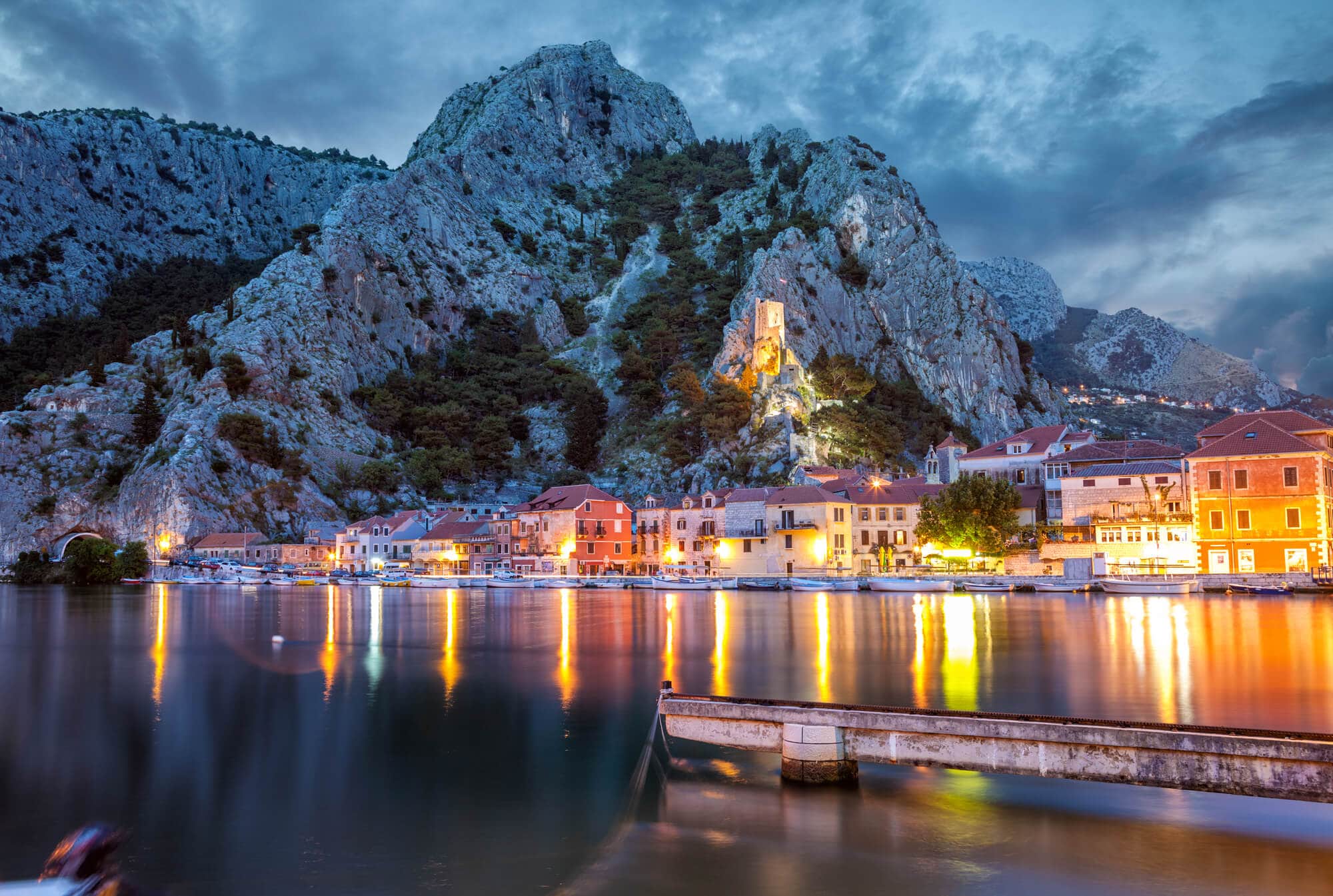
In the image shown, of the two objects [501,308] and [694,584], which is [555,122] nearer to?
[501,308]

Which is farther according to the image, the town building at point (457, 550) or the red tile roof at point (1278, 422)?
the town building at point (457, 550)

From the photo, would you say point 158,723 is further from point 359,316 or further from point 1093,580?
point 359,316

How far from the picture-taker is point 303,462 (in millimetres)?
92125

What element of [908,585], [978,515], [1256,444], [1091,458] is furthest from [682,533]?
[1256,444]

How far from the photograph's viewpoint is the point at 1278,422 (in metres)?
53.9

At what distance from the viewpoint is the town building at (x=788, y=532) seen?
2650 inches

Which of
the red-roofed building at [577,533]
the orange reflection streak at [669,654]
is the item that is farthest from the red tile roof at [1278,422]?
the red-roofed building at [577,533]

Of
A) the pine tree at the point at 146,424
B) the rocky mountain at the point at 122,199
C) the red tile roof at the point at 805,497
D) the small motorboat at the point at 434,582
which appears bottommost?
the small motorboat at the point at 434,582

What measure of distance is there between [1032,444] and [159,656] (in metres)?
61.0

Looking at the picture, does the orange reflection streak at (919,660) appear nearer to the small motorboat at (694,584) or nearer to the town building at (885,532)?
the small motorboat at (694,584)

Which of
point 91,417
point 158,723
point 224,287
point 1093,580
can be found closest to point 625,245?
point 224,287

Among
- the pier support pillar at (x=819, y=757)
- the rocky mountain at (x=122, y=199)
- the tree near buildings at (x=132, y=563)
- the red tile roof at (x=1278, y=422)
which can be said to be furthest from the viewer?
the rocky mountain at (x=122, y=199)

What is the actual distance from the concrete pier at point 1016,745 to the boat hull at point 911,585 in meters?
48.0

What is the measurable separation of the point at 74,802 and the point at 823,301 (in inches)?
4197
